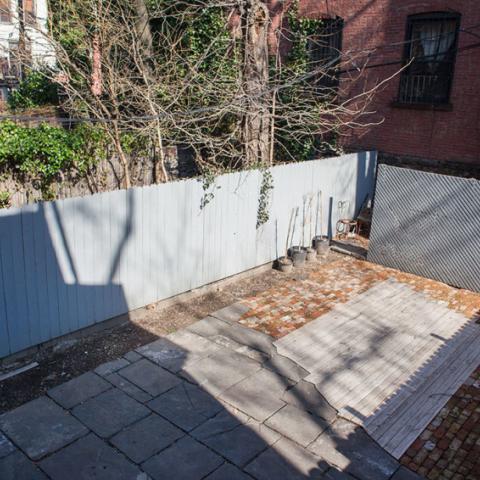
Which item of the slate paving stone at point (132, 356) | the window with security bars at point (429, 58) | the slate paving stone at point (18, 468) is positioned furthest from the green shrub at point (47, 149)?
the window with security bars at point (429, 58)

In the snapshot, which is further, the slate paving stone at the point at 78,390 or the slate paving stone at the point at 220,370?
the slate paving stone at the point at 220,370

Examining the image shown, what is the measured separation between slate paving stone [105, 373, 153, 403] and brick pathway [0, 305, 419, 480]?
0.01 m

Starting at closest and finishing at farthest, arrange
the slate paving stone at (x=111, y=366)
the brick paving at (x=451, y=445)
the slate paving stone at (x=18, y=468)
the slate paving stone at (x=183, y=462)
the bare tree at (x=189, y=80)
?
the slate paving stone at (x=18, y=468), the slate paving stone at (x=183, y=462), the brick paving at (x=451, y=445), the slate paving stone at (x=111, y=366), the bare tree at (x=189, y=80)

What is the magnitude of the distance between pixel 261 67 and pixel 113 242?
19.3 ft

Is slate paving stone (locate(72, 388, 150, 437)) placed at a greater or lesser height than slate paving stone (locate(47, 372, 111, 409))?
lesser

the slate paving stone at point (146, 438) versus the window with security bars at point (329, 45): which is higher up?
the window with security bars at point (329, 45)

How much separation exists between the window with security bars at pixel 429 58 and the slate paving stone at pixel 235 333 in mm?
8443

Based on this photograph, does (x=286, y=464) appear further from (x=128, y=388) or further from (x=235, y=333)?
(x=235, y=333)

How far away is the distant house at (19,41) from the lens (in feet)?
33.8

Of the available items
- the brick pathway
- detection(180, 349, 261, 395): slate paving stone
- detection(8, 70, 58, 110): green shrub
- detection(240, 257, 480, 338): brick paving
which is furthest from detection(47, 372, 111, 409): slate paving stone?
detection(8, 70, 58, 110): green shrub

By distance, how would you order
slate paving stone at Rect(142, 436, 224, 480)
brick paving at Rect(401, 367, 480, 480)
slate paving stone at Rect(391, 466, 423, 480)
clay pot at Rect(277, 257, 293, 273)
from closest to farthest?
slate paving stone at Rect(142, 436, 224, 480) → slate paving stone at Rect(391, 466, 423, 480) → brick paving at Rect(401, 367, 480, 480) → clay pot at Rect(277, 257, 293, 273)

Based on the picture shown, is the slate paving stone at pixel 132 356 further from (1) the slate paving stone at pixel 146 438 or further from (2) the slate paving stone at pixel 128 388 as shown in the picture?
(1) the slate paving stone at pixel 146 438

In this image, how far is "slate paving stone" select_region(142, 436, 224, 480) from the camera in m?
4.67

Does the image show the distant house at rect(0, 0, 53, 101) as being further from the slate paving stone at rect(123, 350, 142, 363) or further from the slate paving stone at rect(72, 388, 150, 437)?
the slate paving stone at rect(72, 388, 150, 437)
